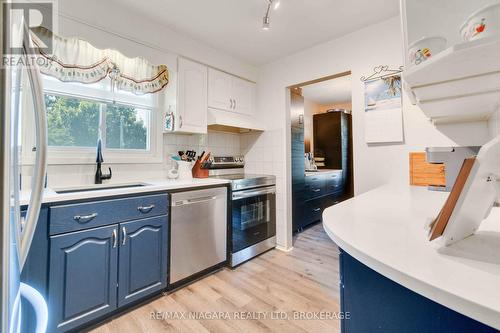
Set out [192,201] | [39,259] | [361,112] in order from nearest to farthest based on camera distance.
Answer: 1. [39,259]
2. [192,201]
3. [361,112]

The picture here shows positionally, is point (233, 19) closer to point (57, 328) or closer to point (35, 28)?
point (35, 28)

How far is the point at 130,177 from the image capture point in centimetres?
206

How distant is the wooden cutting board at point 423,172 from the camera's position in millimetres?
1619

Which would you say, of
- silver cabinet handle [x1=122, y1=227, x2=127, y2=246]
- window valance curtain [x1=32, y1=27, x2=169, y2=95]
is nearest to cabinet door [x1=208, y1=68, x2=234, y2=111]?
window valance curtain [x1=32, y1=27, x2=169, y2=95]

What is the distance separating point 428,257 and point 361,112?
194cm

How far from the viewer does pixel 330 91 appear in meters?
4.29

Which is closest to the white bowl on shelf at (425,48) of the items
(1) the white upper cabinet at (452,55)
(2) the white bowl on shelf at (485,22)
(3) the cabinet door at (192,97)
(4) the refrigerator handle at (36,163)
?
(1) the white upper cabinet at (452,55)

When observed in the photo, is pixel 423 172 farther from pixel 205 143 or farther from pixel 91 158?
pixel 91 158

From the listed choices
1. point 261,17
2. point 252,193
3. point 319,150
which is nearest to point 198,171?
point 252,193

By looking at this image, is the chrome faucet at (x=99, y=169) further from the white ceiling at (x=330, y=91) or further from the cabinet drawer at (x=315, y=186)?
the white ceiling at (x=330, y=91)

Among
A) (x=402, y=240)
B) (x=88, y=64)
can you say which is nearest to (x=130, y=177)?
(x=88, y=64)

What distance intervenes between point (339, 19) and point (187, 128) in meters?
1.77

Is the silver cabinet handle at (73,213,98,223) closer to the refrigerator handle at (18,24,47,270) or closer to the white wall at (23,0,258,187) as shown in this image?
the white wall at (23,0,258,187)

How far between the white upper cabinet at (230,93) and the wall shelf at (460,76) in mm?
2062
